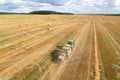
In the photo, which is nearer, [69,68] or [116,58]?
[69,68]

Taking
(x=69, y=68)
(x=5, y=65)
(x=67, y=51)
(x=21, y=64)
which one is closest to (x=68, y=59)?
(x=67, y=51)

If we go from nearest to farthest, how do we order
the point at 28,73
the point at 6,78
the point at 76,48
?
1. the point at 6,78
2. the point at 28,73
3. the point at 76,48

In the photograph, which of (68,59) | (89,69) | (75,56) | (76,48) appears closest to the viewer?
(89,69)

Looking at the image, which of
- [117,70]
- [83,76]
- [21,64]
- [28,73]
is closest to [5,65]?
[21,64]

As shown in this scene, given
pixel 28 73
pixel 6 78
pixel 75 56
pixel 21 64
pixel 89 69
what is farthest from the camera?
pixel 75 56

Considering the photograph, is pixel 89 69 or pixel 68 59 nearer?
pixel 89 69

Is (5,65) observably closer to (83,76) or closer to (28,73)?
(28,73)

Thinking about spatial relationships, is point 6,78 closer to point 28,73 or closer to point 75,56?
point 28,73

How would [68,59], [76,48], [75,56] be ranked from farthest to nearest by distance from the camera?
[76,48] < [75,56] < [68,59]

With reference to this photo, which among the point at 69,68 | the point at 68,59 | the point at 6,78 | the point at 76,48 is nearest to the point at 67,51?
the point at 68,59
